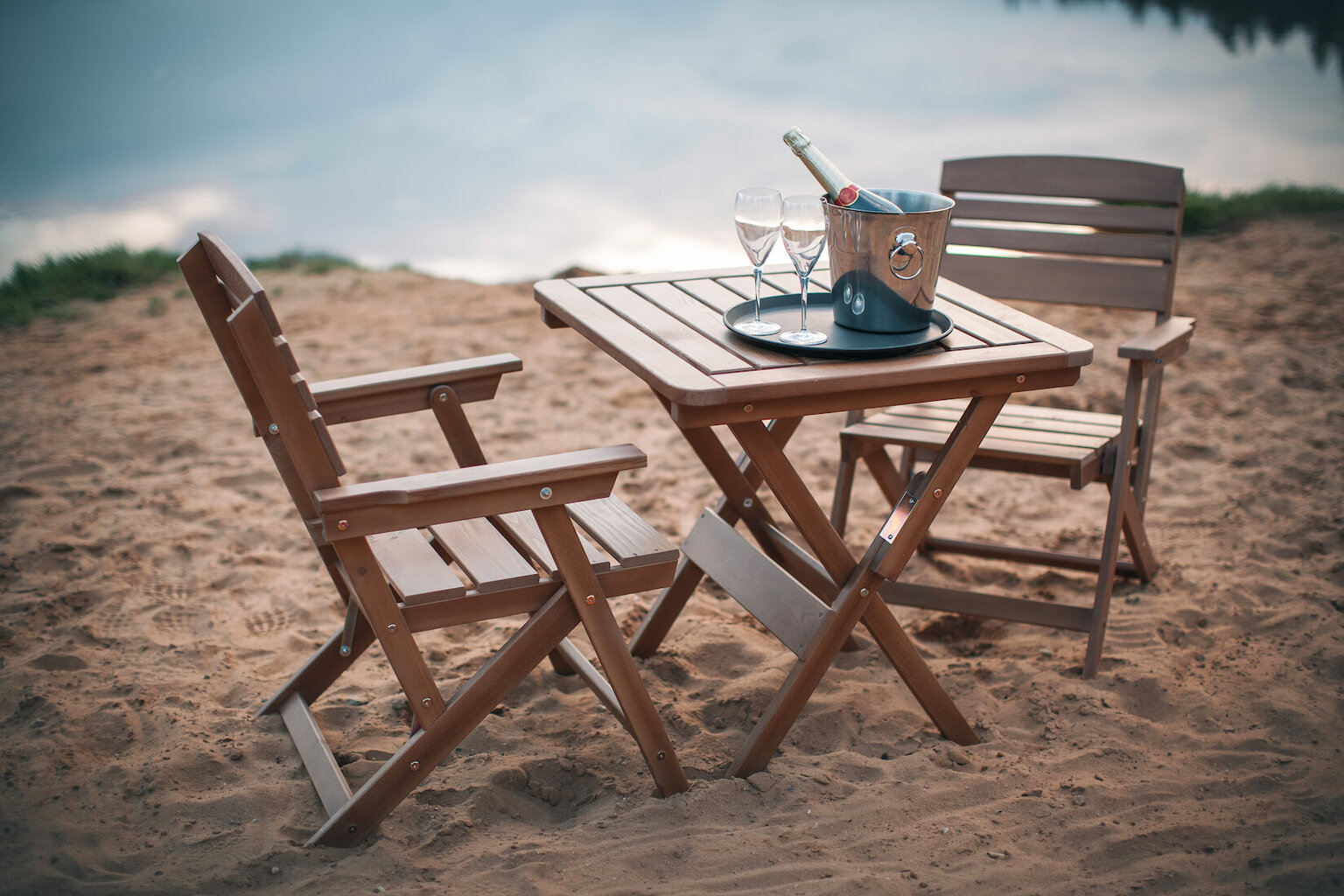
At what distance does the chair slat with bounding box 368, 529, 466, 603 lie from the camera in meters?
1.87

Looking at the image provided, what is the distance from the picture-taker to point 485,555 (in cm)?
205

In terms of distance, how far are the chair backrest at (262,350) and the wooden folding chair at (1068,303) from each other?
59.3 inches

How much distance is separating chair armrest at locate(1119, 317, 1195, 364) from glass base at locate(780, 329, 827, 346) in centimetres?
89

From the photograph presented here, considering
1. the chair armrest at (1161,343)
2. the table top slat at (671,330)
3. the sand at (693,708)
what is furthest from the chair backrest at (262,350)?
the chair armrest at (1161,343)

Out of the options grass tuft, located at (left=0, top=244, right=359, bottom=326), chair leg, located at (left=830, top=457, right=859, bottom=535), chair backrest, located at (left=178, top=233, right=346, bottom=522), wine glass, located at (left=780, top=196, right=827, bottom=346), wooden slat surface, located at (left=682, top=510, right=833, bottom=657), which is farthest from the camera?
grass tuft, located at (left=0, top=244, right=359, bottom=326)

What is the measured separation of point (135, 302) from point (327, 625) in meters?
4.14

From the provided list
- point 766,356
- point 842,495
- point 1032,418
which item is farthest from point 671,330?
A: point 1032,418

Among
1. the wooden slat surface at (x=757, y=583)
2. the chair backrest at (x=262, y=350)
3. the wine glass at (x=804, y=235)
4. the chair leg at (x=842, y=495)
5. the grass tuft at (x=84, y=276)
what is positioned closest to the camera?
the chair backrest at (x=262, y=350)

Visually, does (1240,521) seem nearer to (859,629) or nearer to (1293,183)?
(859,629)

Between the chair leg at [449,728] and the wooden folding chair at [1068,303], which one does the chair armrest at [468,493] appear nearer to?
the chair leg at [449,728]

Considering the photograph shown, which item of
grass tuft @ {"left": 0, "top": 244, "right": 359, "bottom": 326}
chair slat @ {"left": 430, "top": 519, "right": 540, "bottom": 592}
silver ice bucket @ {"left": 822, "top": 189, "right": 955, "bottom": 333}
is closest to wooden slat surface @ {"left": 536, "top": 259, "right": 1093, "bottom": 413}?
silver ice bucket @ {"left": 822, "top": 189, "right": 955, "bottom": 333}

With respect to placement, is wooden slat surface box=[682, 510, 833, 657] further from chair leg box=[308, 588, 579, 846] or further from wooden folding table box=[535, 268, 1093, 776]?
chair leg box=[308, 588, 579, 846]

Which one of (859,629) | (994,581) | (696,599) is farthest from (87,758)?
(994,581)

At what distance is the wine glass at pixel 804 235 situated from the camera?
77.2 inches
